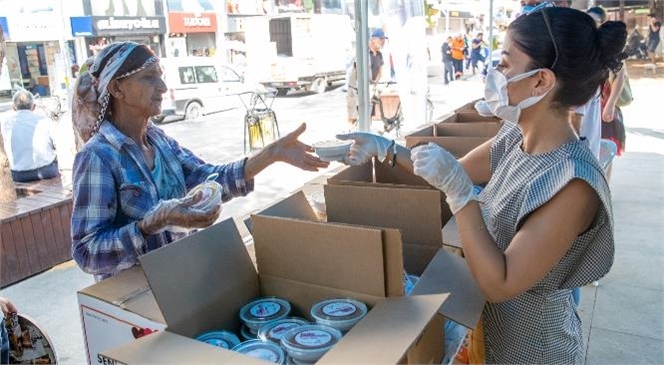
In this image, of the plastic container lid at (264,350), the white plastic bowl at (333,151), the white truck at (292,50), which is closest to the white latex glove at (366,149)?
the white plastic bowl at (333,151)

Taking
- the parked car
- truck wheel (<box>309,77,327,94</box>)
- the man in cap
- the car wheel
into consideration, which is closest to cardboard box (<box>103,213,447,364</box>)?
the man in cap

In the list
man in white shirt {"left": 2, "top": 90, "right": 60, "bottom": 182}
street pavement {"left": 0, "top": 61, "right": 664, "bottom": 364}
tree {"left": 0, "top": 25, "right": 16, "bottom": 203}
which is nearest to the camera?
street pavement {"left": 0, "top": 61, "right": 664, "bottom": 364}

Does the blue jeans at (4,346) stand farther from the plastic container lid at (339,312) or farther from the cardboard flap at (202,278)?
the plastic container lid at (339,312)

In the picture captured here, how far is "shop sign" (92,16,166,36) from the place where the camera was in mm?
20584

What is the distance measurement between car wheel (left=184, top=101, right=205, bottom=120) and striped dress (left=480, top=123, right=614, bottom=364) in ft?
45.8

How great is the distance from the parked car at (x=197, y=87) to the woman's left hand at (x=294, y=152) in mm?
12263

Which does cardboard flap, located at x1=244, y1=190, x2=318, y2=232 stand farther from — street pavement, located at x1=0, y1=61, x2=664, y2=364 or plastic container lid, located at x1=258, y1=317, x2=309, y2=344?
street pavement, located at x1=0, y1=61, x2=664, y2=364

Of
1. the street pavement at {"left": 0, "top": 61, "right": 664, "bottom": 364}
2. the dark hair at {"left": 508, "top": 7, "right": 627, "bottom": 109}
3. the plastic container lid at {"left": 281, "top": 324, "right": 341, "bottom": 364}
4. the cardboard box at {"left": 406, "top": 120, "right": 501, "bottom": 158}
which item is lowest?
the street pavement at {"left": 0, "top": 61, "right": 664, "bottom": 364}

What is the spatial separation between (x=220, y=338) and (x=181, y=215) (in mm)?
388

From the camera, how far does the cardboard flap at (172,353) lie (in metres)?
1.08

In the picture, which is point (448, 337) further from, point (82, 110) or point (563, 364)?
point (82, 110)

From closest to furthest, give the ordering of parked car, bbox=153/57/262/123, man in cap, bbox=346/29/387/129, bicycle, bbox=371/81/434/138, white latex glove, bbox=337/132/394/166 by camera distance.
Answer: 1. white latex glove, bbox=337/132/394/166
2. man in cap, bbox=346/29/387/129
3. bicycle, bbox=371/81/434/138
4. parked car, bbox=153/57/262/123

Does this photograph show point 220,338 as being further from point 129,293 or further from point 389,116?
point 389,116

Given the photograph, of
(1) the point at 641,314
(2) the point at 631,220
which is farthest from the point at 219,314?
(2) the point at 631,220
